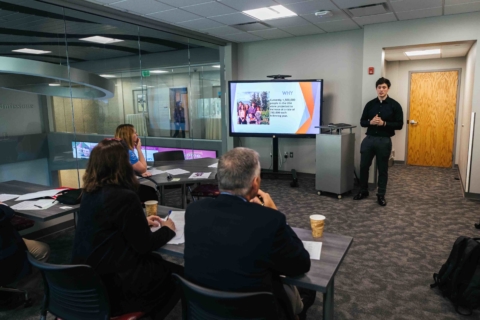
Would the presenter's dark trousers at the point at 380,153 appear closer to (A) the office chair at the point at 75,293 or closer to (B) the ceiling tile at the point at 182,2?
(B) the ceiling tile at the point at 182,2

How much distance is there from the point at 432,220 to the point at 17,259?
415cm

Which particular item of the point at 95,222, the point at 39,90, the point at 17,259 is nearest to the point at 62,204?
the point at 17,259

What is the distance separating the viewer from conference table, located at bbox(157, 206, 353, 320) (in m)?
1.42

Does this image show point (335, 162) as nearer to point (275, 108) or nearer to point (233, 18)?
point (275, 108)

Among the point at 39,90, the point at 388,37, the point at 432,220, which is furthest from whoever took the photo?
the point at 388,37

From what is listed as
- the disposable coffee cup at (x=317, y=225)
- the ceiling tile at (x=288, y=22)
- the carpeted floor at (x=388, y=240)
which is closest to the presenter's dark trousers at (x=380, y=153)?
the carpeted floor at (x=388, y=240)

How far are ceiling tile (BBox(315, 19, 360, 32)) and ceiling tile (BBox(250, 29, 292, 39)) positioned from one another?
0.70 meters

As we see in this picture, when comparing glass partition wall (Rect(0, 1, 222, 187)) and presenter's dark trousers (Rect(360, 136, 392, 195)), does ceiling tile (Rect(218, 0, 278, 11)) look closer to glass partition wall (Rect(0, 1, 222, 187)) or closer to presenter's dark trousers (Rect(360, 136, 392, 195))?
glass partition wall (Rect(0, 1, 222, 187))

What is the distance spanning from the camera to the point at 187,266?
1398 mm

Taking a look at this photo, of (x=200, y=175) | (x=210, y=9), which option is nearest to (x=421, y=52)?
(x=210, y=9)

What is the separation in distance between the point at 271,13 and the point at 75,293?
4.36 metres

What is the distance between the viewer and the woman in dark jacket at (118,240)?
162 centimetres

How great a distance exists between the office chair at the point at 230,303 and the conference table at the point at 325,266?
0.22 m

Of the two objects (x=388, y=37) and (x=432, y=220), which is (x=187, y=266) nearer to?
(x=432, y=220)
